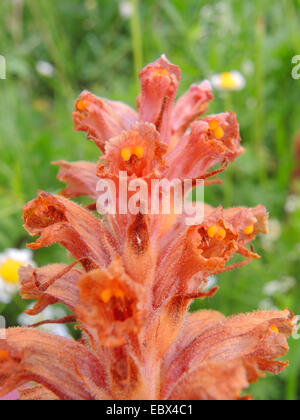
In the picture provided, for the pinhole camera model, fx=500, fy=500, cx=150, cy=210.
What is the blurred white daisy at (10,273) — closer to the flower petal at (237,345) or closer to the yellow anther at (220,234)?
the flower petal at (237,345)

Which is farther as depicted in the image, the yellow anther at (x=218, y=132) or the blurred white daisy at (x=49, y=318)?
the blurred white daisy at (x=49, y=318)

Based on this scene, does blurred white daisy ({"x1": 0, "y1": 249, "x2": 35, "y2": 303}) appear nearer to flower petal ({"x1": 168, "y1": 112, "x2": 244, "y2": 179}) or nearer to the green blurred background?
the green blurred background

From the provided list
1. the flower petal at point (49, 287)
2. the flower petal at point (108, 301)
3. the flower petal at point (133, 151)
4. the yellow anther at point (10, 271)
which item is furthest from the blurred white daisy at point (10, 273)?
the flower petal at point (108, 301)

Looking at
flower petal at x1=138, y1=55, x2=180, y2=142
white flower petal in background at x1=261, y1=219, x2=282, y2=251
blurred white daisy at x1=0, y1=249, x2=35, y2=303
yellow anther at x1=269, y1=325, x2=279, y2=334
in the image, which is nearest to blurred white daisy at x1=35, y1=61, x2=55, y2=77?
blurred white daisy at x1=0, y1=249, x2=35, y2=303

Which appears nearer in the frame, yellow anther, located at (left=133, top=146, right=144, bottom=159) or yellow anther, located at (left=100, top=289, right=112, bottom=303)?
yellow anther, located at (left=100, top=289, right=112, bottom=303)

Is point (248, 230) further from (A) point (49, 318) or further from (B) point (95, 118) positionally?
(A) point (49, 318)
